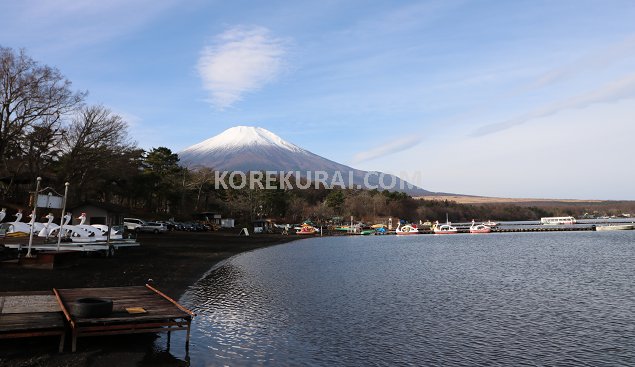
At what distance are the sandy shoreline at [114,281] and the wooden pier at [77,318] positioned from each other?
57 cm

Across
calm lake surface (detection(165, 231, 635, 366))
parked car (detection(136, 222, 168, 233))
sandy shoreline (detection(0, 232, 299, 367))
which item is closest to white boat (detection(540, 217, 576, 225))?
calm lake surface (detection(165, 231, 635, 366))

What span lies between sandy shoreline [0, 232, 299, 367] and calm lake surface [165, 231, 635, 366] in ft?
3.28

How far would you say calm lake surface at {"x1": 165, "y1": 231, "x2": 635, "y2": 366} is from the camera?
13312 mm

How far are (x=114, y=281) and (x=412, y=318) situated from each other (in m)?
14.4

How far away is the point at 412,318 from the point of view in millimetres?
18203

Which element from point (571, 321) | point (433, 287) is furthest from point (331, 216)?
point (571, 321)

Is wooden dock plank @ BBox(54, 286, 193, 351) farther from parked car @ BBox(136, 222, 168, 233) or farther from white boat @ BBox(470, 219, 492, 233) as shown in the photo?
white boat @ BBox(470, 219, 492, 233)

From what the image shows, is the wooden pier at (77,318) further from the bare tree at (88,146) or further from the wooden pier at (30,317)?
the bare tree at (88,146)

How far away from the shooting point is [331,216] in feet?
433

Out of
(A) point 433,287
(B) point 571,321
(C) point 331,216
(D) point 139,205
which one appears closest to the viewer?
(B) point 571,321

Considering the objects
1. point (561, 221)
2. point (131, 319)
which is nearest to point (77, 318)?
point (131, 319)

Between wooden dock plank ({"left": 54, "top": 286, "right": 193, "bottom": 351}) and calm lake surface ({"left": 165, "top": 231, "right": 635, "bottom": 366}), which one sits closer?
wooden dock plank ({"left": 54, "top": 286, "right": 193, "bottom": 351})

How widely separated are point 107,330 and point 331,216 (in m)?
120

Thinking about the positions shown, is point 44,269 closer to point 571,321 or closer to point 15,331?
point 15,331
